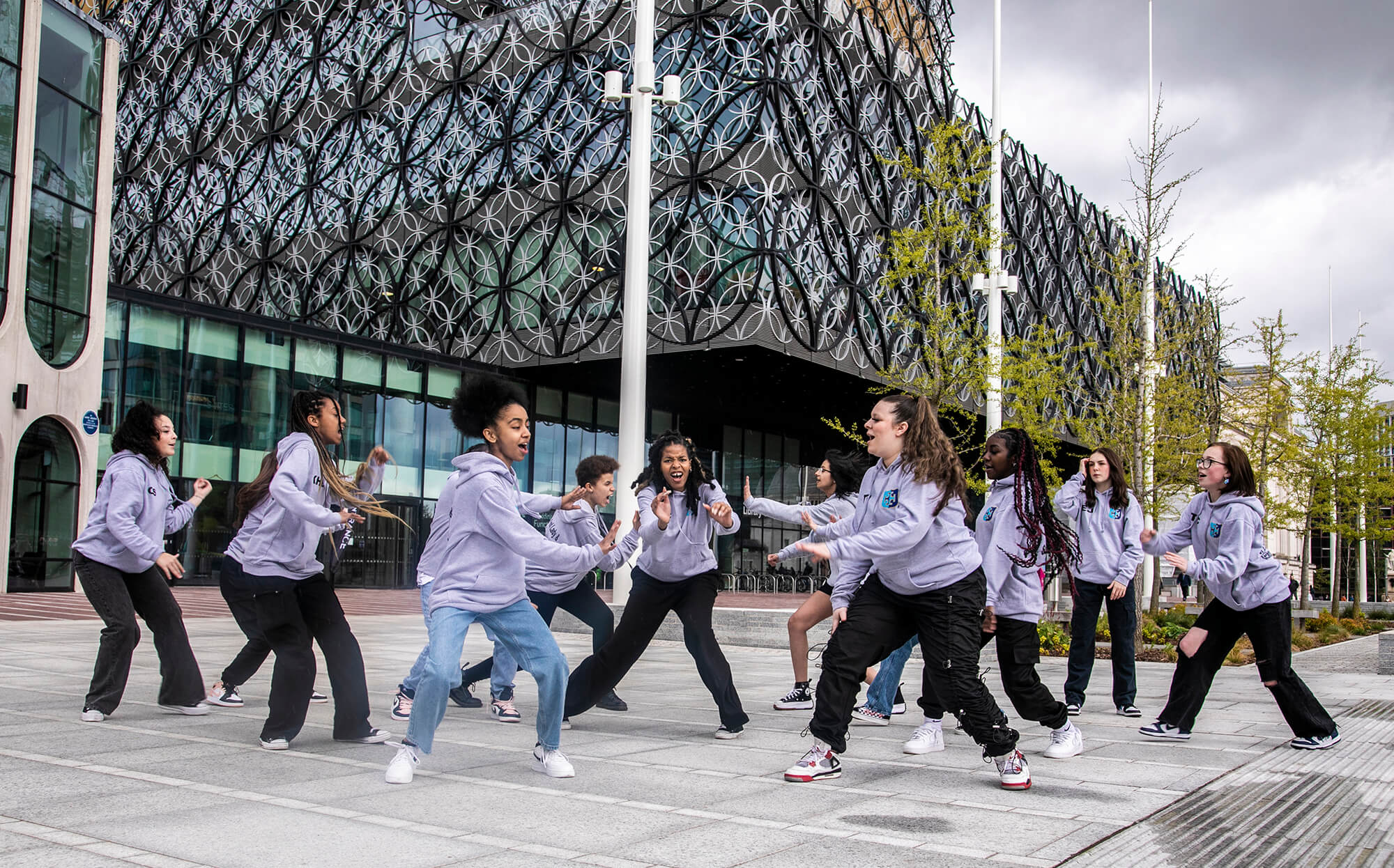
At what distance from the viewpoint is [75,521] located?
23.6 metres

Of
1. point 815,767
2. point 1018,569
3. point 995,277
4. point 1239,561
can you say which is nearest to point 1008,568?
point 1018,569

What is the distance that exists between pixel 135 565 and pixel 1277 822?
6.52 m

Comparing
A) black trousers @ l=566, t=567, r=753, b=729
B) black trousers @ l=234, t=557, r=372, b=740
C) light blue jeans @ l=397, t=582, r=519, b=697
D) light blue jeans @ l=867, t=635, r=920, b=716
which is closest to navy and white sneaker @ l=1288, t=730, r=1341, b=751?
light blue jeans @ l=867, t=635, r=920, b=716

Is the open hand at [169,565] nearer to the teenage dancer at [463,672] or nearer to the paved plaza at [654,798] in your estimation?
the paved plaza at [654,798]

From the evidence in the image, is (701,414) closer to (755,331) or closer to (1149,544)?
(755,331)

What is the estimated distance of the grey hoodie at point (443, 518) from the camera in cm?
597

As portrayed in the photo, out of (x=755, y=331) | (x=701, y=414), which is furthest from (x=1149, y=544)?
(x=701, y=414)

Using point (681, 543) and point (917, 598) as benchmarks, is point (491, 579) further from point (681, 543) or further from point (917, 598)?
point (917, 598)

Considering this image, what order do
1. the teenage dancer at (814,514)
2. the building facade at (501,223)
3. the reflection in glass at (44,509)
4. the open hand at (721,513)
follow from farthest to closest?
the building facade at (501,223) < the reflection in glass at (44,509) < the teenage dancer at (814,514) < the open hand at (721,513)

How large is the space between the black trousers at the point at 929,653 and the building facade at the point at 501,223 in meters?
16.6

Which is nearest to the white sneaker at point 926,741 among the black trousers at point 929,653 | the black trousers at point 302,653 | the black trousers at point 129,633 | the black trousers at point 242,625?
the black trousers at point 929,653

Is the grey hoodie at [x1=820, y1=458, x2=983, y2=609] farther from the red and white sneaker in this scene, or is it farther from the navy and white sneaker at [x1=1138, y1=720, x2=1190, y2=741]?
the navy and white sneaker at [x1=1138, y1=720, x2=1190, y2=741]

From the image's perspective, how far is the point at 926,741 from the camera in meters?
6.75

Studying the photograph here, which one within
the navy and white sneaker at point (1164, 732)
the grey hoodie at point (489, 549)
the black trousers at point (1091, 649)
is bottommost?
the navy and white sneaker at point (1164, 732)
